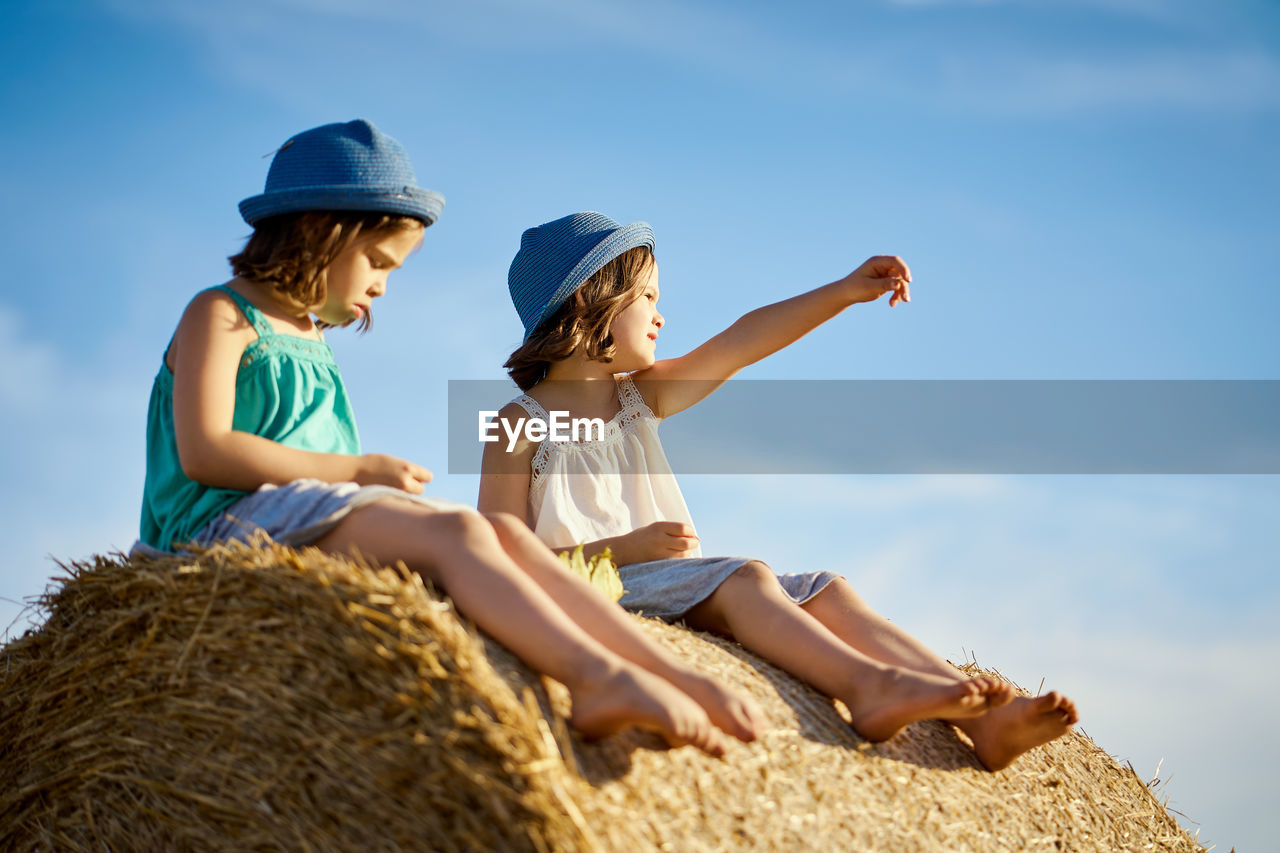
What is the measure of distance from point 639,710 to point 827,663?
0.72 metres

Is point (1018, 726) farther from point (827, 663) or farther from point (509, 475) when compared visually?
point (509, 475)

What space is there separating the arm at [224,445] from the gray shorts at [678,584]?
1.89ft

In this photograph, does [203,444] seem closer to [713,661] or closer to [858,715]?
[713,661]

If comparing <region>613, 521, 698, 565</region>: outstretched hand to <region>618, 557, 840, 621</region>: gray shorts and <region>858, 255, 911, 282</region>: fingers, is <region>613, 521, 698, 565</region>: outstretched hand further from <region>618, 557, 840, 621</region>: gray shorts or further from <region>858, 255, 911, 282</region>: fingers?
<region>858, 255, 911, 282</region>: fingers

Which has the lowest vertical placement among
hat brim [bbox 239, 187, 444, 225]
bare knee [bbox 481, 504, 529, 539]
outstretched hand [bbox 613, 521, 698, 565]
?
bare knee [bbox 481, 504, 529, 539]

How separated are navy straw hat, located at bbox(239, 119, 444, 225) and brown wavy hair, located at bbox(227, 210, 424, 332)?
19mm

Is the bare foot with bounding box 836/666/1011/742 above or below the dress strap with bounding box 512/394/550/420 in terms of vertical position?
below

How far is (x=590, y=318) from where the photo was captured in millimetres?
2828

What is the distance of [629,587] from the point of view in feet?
7.73

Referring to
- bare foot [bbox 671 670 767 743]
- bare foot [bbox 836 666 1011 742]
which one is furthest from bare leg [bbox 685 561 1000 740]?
bare foot [bbox 671 670 767 743]

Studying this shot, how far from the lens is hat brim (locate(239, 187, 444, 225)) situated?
7.02 feet

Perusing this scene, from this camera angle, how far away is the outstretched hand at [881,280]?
105 inches

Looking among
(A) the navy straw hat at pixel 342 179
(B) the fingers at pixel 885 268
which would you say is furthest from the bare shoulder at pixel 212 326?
(B) the fingers at pixel 885 268

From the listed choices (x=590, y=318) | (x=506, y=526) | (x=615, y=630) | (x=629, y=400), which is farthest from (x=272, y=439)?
(x=629, y=400)
